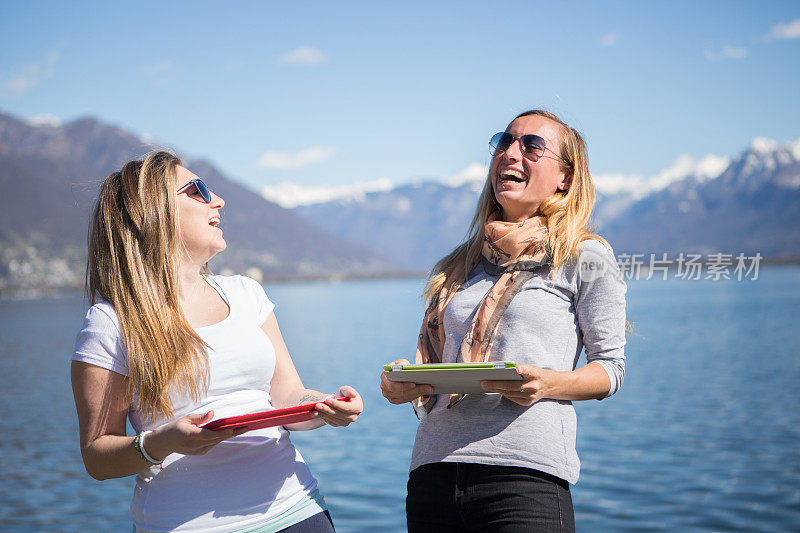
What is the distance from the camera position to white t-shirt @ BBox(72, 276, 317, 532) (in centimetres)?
237

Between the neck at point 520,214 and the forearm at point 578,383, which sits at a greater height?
the neck at point 520,214

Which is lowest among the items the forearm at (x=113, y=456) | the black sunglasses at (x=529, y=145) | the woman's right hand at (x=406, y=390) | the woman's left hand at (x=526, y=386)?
the forearm at (x=113, y=456)

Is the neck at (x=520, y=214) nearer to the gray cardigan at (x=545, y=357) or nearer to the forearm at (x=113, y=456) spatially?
the gray cardigan at (x=545, y=357)

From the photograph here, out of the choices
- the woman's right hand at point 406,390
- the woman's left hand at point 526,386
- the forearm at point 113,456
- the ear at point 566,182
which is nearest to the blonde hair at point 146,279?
the forearm at point 113,456

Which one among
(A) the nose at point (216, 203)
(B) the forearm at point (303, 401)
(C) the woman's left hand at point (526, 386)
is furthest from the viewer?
(A) the nose at point (216, 203)

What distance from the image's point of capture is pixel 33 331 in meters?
50.6

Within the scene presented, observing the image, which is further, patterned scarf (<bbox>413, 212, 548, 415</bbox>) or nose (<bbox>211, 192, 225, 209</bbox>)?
nose (<bbox>211, 192, 225, 209</bbox>)

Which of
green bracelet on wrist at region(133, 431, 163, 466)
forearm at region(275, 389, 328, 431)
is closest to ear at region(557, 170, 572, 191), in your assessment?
forearm at region(275, 389, 328, 431)

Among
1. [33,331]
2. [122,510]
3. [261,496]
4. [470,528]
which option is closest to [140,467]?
[261,496]

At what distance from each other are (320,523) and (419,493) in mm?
354

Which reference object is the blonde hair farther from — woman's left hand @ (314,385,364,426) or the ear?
the ear

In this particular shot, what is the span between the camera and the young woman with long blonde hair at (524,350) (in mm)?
2393

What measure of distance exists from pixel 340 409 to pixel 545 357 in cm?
71

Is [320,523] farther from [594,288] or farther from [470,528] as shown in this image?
[594,288]
